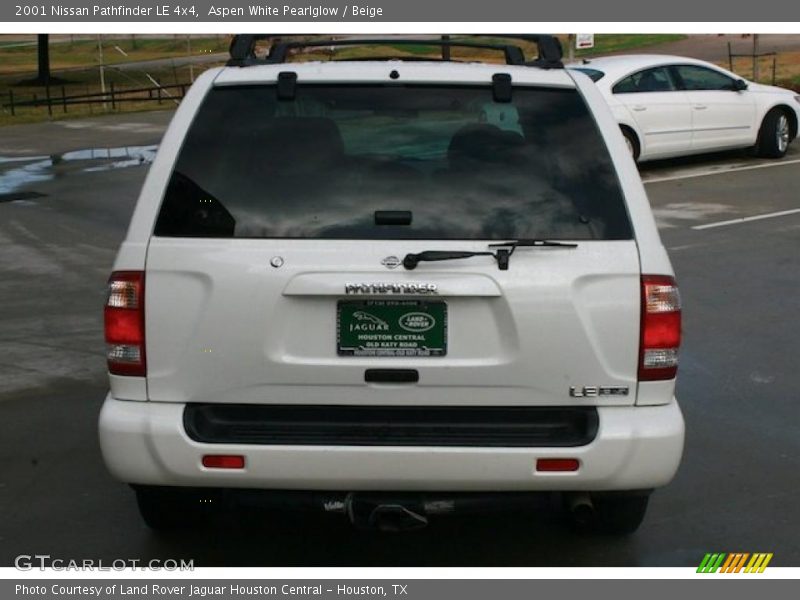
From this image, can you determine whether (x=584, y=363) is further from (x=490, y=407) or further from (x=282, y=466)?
(x=282, y=466)

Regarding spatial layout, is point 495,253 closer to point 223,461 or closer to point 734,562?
point 223,461

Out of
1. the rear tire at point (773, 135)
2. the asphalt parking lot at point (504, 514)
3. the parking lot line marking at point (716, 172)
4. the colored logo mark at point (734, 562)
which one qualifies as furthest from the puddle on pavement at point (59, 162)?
the colored logo mark at point (734, 562)

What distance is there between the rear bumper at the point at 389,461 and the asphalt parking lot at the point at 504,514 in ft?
1.01

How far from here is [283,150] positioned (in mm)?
4742

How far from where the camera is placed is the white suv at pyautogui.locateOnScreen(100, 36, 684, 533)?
446cm

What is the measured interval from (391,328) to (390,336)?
0.09 ft

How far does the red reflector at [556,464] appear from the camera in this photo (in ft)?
14.7

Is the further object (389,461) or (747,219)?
(747,219)

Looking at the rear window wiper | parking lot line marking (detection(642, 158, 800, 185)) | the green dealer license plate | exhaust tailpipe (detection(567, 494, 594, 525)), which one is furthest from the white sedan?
the green dealer license plate

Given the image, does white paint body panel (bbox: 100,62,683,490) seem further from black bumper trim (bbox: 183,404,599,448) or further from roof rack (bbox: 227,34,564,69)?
roof rack (bbox: 227,34,564,69)

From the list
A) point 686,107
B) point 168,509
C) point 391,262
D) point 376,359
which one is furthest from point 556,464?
point 686,107

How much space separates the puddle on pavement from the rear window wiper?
14.2m

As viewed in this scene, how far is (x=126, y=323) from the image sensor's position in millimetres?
4566

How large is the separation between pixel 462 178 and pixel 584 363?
30.8 inches
